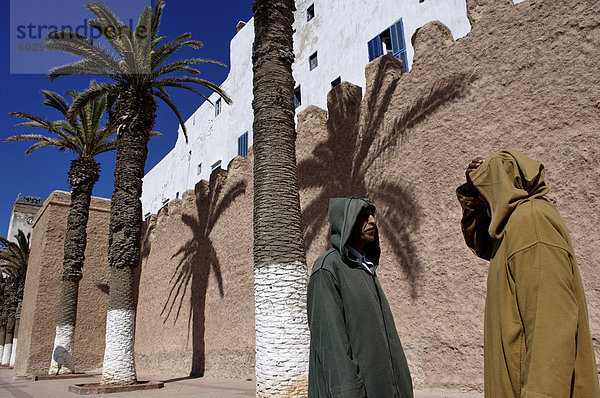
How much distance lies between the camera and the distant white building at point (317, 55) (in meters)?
15.4

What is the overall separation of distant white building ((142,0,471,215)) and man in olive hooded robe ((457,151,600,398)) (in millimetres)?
13088

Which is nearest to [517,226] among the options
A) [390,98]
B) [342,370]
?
[342,370]

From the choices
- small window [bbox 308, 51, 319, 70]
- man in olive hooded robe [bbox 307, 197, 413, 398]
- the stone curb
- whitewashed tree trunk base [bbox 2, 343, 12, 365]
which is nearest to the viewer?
man in olive hooded robe [bbox 307, 197, 413, 398]

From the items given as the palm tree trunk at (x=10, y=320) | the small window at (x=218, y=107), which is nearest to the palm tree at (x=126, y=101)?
the small window at (x=218, y=107)

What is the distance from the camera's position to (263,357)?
5758mm

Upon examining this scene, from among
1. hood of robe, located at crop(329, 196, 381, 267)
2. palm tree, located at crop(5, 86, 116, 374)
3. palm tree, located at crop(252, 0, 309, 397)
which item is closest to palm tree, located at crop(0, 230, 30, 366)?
palm tree, located at crop(5, 86, 116, 374)

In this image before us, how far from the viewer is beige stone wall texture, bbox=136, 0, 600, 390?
16.8 feet

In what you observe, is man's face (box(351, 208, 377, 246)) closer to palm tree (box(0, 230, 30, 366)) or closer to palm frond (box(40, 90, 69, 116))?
palm frond (box(40, 90, 69, 116))

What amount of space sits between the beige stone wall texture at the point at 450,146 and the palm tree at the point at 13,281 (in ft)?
77.8

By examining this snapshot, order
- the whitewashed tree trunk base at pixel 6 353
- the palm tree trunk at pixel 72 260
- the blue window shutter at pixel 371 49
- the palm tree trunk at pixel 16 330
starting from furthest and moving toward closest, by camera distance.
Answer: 1. the whitewashed tree trunk base at pixel 6 353
2. the palm tree trunk at pixel 16 330
3. the blue window shutter at pixel 371 49
4. the palm tree trunk at pixel 72 260

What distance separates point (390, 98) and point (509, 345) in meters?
6.20

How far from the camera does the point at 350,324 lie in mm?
2154

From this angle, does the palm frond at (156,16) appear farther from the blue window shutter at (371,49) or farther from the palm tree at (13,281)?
the palm tree at (13,281)

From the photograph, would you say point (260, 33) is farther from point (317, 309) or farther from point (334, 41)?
point (334, 41)
